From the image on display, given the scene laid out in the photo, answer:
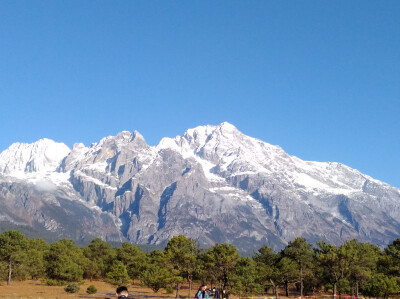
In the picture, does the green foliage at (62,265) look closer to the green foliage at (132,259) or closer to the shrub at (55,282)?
the shrub at (55,282)

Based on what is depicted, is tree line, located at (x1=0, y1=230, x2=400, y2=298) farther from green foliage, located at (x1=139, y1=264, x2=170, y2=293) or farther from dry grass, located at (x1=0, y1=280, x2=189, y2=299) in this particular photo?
dry grass, located at (x1=0, y1=280, x2=189, y2=299)

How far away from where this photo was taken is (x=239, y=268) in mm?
90750

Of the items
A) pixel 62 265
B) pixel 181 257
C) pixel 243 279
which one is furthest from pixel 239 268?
pixel 62 265

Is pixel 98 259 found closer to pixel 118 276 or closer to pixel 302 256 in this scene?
pixel 118 276

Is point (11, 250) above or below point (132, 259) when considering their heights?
above

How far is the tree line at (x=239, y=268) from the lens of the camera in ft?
295

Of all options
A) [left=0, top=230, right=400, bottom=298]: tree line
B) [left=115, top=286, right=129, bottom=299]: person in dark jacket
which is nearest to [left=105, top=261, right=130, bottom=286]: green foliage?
[left=0, top=230, right=400, bottom=298]: tree line

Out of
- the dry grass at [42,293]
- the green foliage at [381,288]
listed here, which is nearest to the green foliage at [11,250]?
the dry grass at [42,293]

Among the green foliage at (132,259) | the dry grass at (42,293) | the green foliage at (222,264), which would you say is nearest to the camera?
the dry grass at (42,293)

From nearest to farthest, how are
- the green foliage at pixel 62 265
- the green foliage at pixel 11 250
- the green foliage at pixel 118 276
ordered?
the green foliage at pixel 11 250
the green foliage at pixel 118 276
the green foliage at pixel 62 265

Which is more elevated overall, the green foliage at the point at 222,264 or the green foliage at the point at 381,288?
the green foliage at the point at 222,264

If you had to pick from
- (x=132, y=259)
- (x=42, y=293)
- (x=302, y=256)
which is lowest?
(x=42, y=293)

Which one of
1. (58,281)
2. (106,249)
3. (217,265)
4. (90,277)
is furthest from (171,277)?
(106,249)

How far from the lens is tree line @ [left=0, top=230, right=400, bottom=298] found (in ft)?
295
